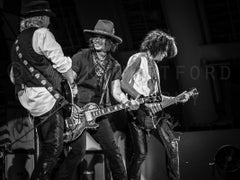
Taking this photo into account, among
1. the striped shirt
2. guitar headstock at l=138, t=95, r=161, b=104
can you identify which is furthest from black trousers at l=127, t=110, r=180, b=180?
the striped shirt

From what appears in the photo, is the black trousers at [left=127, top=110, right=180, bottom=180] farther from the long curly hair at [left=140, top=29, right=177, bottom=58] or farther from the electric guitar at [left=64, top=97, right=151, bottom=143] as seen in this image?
the long curly hair at [left=140, top=29, right=177, bottom=58]

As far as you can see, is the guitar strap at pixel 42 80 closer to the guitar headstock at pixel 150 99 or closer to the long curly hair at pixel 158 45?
the guitar headstock at pixel 150 99

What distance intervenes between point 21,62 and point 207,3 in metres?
3.40

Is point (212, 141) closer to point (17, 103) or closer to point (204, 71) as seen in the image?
point (204, 71)

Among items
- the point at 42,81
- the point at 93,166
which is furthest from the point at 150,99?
the point at 42,81

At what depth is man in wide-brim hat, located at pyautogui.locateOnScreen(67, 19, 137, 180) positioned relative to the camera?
4828 millimetres

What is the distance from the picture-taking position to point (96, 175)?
5801 millimetres

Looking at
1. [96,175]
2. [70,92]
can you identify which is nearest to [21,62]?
[70,92]

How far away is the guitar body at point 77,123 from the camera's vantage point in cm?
458

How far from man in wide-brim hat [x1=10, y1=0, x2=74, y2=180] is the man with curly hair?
4.13ft

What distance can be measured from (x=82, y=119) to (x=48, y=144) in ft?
2.91

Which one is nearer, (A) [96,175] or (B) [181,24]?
(A) [96,175]

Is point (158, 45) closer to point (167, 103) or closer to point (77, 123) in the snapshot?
point (167, 103)

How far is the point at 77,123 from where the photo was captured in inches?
186
